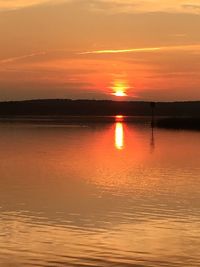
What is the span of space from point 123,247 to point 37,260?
2337mm

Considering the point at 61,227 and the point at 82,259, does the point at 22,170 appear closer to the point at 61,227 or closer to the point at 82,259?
the point at 61,227

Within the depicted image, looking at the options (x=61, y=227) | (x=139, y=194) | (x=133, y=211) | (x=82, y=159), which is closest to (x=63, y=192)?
(x=139, y=194)

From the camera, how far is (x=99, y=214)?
19375 millimetres

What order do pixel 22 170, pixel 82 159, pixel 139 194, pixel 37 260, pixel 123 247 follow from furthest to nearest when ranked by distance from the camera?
1. pixel 82 159
2. pixel 22 170
3. pixel 139 194
4. pixel 123 247
5. pixel 37 260

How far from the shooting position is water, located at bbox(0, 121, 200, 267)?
561 inches

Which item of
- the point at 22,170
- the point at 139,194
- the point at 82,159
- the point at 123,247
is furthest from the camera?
the point at 82,159

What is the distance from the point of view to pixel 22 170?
1307 inches

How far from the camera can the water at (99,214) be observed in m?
14.2

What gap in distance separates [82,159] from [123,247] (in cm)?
2634

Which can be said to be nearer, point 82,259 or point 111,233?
point 82,259

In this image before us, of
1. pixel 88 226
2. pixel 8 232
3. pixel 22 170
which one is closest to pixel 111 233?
pixel 88 226

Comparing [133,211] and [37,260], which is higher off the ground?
[133,211]

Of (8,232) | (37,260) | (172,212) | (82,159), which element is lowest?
(37,260)

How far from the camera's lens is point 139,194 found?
24359mm
